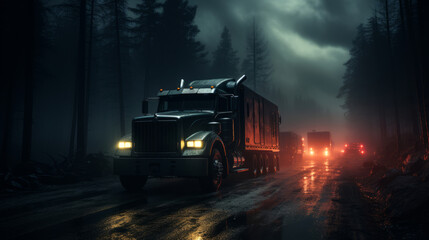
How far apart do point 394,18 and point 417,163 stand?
875 inches

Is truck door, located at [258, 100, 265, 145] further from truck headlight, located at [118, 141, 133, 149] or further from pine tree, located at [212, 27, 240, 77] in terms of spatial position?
pine tree, located at [212, 27, 240, 77]

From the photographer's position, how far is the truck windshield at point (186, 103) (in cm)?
1091

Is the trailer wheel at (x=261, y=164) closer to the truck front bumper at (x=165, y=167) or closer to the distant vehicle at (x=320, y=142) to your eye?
the truck front bumper at (x=165, y=167)

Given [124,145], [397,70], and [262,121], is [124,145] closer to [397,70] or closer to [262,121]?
[262,121]

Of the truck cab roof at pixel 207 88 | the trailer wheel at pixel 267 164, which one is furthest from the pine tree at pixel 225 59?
the truck cab roof at pixel 207 88

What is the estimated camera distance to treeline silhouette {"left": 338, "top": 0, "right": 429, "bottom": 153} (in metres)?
17.9

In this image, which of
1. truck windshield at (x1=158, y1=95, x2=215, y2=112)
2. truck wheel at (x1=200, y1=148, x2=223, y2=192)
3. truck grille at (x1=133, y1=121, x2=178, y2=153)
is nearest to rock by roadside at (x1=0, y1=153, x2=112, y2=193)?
truck grille at (x1=133, y1=121, x2=178, y2=153)

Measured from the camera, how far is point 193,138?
9.21 meters

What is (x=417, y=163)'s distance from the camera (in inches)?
517

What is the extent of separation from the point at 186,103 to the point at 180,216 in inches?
224

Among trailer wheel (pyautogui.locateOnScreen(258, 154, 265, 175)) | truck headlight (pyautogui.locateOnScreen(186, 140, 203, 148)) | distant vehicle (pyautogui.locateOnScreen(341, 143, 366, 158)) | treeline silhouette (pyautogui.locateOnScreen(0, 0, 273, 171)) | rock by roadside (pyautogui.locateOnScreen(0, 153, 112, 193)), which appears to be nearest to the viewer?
truck headlight (pyautogui.locateOnScreen(186, 140, 203, 148))

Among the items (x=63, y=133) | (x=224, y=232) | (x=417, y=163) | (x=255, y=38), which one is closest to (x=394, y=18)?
(x=417, y=163)

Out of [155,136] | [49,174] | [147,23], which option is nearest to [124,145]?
[155,136]

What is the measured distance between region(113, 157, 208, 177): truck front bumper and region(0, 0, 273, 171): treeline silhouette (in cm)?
610
